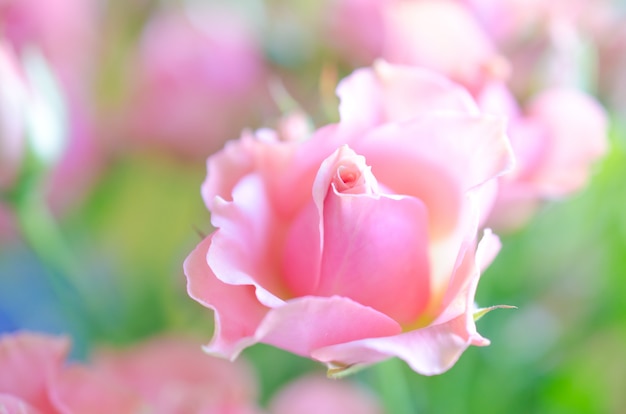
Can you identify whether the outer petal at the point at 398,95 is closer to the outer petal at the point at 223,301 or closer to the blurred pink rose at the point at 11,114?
the outer petal at the point at 223,301


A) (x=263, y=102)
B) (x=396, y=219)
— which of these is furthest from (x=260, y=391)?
(x=396, y=219)

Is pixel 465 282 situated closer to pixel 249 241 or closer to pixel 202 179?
pixel 249 241

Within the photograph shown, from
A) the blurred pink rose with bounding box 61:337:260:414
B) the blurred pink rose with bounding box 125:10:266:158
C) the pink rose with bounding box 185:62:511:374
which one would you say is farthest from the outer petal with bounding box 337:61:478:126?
the blurred pink rose with bounding box 125:10:266:158

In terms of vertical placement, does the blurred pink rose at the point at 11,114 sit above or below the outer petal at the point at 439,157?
above

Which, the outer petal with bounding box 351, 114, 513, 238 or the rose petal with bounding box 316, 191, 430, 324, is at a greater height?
the outer petal with bounding box 351, 114, 513, 238

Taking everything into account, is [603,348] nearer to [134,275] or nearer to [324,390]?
[324,390]

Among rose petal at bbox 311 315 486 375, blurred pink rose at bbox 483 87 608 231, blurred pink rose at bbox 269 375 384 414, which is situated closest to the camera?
rose petal at bbox 311 315 486 375

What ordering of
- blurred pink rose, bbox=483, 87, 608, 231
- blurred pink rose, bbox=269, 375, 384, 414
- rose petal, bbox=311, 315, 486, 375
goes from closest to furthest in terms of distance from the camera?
rose petal, bbox=311, 315, 486, 375 → blurred pink rose, bbox=483, 87, 608, 231 → blurred pink rose, bbox=269, 375, 384, 414

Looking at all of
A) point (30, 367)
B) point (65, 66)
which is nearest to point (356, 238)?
point (30, 367)

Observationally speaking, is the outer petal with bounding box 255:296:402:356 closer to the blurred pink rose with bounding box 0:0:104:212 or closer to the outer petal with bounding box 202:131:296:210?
the outer petal with bounding box 202:131:296:210

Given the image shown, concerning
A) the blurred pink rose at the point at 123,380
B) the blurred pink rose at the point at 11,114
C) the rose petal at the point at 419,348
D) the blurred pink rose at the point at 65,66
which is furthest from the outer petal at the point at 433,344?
the blurred pink rose at the point at 65,66
